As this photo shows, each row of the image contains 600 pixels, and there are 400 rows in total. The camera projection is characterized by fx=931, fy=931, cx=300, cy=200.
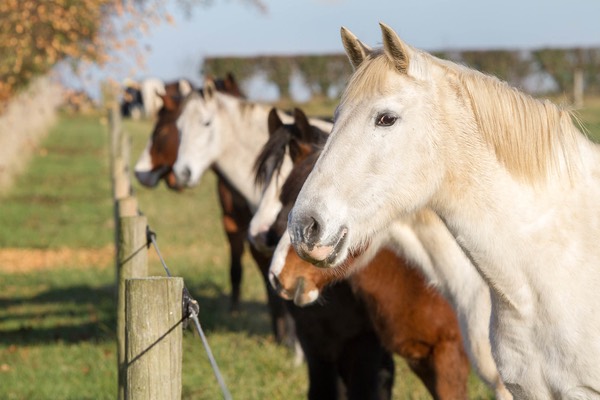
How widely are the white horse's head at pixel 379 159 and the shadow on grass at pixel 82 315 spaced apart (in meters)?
5.56

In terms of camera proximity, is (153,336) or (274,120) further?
(274,120)

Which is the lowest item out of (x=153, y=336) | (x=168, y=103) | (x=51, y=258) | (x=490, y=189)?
(x=51, y=258)

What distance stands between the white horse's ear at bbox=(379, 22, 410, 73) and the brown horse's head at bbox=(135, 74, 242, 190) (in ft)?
19.9

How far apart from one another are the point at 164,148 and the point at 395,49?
637 centimetres

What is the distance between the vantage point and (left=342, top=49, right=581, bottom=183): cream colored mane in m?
3.15

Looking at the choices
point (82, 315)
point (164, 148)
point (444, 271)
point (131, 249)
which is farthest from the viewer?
point (82, 315)

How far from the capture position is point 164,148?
30.4 ft

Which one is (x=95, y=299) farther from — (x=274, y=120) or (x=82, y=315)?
(x=274, y=120)

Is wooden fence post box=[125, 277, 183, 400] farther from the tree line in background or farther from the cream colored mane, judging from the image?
the tree line in background

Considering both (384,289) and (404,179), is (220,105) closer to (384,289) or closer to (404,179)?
(384,289)

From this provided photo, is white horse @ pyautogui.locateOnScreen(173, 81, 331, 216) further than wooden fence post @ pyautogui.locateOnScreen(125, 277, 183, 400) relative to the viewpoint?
Yes

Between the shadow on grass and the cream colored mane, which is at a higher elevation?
the cream colored mane

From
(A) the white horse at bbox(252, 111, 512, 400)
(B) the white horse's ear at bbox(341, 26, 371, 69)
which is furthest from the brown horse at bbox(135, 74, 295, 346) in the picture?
(B) the white horse's ear at bbox(341, 26, 371, 69)

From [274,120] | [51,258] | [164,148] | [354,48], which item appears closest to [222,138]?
[164,148]
